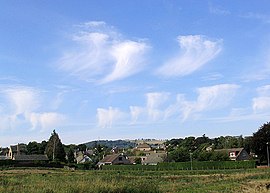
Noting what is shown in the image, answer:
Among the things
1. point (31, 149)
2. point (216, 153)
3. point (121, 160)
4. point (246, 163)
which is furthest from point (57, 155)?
point (246, 163)

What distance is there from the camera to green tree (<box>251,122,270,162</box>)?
9641 cm

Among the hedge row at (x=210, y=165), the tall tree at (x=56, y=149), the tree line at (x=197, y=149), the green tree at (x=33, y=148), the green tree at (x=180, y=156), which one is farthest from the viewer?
the green tree at (x=33, y=148)

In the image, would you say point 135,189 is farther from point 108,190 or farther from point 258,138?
point 258,138

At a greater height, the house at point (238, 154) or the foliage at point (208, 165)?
the house at point (238, 154)

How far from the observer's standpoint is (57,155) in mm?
128875

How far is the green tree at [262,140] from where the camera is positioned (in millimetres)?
96412

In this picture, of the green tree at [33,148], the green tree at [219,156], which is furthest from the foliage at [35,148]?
the green tree at [219,156]

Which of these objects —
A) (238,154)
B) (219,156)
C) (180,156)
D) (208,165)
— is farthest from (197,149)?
(208,165)

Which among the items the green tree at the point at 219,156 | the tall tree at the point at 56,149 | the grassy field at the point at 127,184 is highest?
the tall tree at the point at 56,149

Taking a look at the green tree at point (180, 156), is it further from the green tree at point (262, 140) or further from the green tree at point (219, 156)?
the green tree at point (262, 140)

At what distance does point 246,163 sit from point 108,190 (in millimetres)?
78186

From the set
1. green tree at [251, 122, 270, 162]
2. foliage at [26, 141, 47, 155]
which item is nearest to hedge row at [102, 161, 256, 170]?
green tree at [251, 122, 270, 162]

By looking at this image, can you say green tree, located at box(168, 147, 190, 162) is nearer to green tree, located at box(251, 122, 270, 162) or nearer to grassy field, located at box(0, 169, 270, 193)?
green tree, located at box(251, 122, 270, 162)

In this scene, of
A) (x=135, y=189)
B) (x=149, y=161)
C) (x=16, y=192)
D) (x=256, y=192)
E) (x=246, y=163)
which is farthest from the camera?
(x=149, y=161)
